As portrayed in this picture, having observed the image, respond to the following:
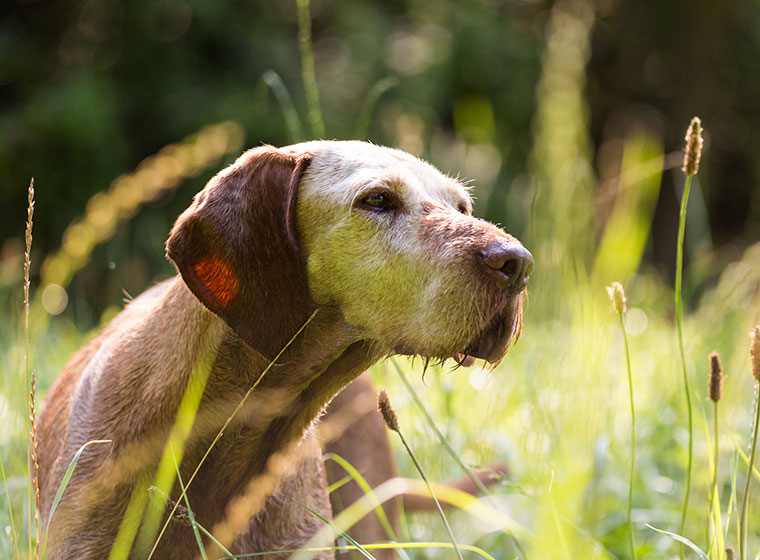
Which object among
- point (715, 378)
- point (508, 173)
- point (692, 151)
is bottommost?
point (508, 173)

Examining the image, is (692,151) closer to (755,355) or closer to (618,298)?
(618,298)

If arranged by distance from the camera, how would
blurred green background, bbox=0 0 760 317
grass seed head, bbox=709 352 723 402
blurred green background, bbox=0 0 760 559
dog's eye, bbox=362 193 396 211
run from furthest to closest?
blurred green background, bbox=0 0 760 317 → blurred green background, bbox=0 0 760 559 → dog's eye, bbox=362 193 396 211 → grass seed head, bbox=709 352 723 402

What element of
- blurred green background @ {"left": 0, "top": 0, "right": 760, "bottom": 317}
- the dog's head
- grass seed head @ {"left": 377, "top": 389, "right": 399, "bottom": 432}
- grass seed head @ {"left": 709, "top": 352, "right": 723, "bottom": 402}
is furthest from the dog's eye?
blurred green background @ {"left": 0, "top": 0, "right": 760, "bottom": 317}

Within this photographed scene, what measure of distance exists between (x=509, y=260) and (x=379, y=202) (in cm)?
38

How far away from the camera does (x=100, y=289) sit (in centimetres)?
781

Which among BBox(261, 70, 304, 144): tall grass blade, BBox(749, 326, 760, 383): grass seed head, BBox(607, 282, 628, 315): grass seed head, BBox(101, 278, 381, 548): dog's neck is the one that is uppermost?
BBox(261, 70, 304, 144): tall grass blade

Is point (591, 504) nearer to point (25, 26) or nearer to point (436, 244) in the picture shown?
point (436, 244)

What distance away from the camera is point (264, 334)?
1877mm

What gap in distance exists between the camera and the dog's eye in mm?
1991

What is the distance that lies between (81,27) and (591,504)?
7.24 m

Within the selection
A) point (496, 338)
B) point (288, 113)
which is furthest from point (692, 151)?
point (288, 113)

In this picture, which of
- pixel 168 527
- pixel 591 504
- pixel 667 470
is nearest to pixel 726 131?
pixel 667 470

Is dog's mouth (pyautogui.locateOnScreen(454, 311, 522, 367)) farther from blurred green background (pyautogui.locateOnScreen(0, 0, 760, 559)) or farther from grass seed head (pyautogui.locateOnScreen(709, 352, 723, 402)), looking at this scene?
grass seed head (pyautogui.locateOnScreen(709, 352, 723, 402))

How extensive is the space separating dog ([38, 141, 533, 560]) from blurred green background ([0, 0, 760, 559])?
0.43 metres
